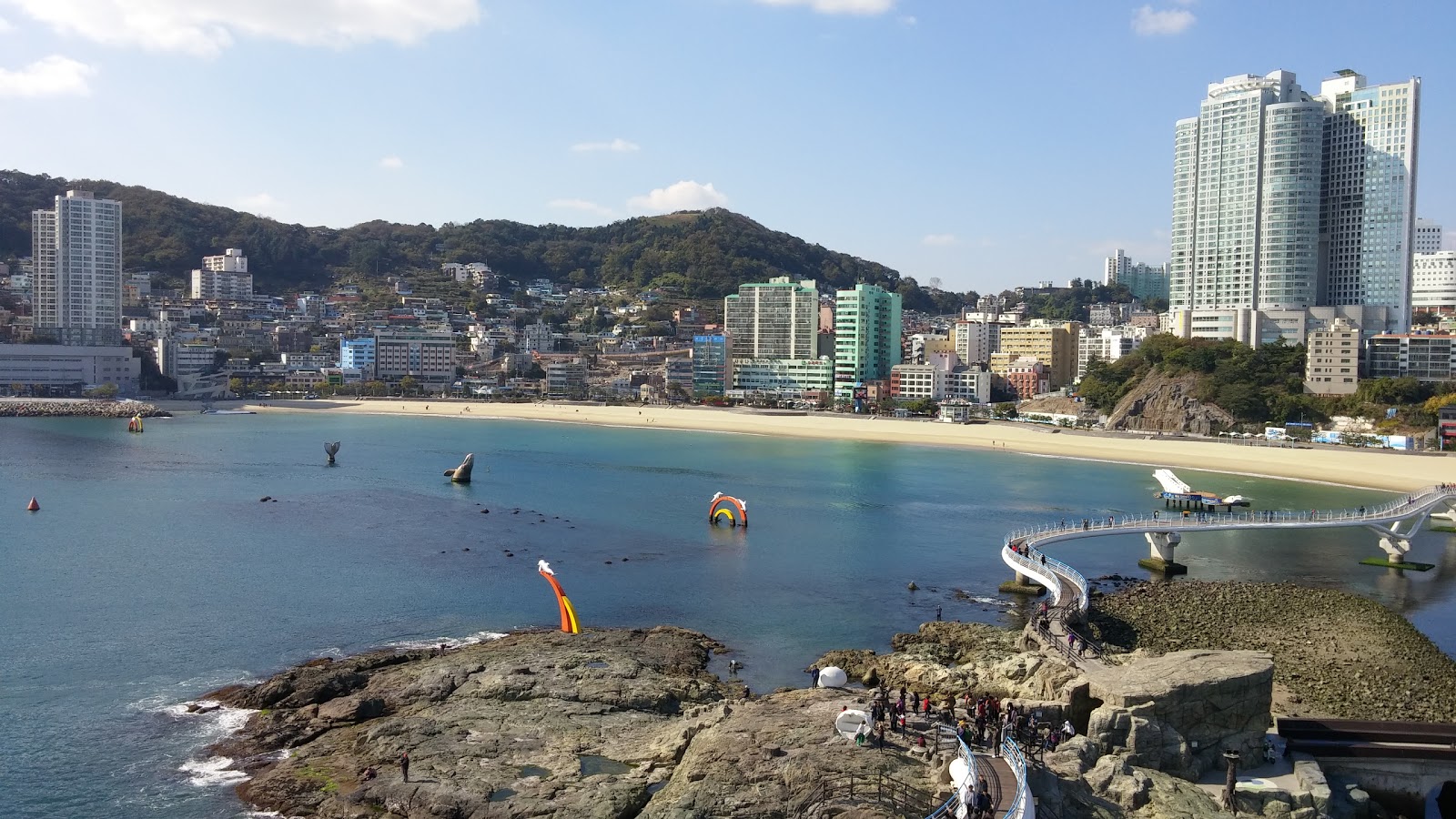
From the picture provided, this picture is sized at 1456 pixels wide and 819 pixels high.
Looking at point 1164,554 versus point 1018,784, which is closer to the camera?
point 1018,784

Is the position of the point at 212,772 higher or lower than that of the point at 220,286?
lower

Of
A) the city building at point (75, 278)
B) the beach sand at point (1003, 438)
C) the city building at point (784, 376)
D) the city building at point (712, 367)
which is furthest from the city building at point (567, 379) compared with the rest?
the city building at point (75, 278)

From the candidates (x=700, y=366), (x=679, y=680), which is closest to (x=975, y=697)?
(x=679, y=680)

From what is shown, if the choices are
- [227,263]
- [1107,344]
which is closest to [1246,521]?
[1107,344]

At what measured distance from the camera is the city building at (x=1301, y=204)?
74.4 meters

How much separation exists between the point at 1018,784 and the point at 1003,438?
5720 centimetres

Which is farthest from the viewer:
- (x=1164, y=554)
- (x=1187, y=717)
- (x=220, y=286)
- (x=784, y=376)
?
(x=220, y=286)

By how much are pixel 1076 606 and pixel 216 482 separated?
3638cm

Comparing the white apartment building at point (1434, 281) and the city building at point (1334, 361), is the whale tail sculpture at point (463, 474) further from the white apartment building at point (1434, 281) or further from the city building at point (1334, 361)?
the white apartment building at point (1434, 281)

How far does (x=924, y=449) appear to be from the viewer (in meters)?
64.8

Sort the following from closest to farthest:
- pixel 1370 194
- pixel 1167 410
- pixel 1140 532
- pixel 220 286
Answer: pixel 1140 532 < pixel 1167 410 < pixel 1370 194 < pixel 220 286

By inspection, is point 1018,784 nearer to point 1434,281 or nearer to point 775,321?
point 775,321

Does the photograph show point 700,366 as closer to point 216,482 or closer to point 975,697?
point 216,482

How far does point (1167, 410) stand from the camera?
69250 millimetres
